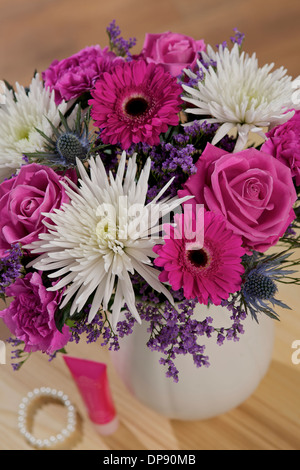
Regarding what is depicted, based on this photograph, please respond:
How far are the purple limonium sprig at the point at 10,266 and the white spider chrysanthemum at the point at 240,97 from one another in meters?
0.18

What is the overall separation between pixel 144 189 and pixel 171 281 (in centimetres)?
8

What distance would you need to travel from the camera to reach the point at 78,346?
0.69 meters

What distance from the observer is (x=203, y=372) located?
508 mm

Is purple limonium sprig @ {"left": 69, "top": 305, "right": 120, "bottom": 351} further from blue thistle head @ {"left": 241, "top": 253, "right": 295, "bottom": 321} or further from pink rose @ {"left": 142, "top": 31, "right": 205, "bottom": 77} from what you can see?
pink rose @ {"left": 142, "top": 31, "right": 205, "bottom": 77}

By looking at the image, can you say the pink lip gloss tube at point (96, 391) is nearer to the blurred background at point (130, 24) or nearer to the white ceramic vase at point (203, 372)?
the white ceramic vase at point (203, 372)

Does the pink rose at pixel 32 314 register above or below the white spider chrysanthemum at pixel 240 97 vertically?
below

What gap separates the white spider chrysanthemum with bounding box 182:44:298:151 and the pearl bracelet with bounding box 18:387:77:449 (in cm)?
43

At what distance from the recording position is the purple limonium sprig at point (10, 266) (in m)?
0.38

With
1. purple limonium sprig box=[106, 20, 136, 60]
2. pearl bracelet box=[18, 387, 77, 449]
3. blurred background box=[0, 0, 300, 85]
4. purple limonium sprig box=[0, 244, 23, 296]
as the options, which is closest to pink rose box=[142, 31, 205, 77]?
purple limonium sprig box=[106, 20, 136, 60]

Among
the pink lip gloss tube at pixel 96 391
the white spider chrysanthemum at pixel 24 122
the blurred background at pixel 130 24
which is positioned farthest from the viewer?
the blurred background at pixel 130 24

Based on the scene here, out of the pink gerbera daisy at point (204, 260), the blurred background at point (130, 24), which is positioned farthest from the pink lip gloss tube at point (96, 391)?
the blurred background at point (130, 24)

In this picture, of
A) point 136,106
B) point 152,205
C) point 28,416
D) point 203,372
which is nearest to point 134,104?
point 136,106

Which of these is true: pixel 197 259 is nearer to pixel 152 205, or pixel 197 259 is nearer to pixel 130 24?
pixel 152 205

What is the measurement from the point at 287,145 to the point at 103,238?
17cm
